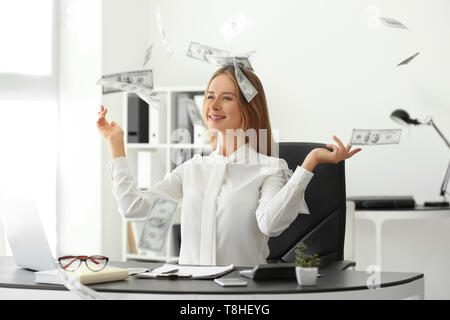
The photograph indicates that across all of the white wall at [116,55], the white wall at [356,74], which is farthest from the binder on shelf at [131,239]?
the white wall at [356,74]

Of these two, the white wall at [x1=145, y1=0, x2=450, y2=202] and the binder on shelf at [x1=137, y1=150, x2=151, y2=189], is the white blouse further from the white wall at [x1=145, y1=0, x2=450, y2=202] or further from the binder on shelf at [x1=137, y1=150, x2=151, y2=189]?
the binder on shelf at [x1=137, y1=150, x2=151, y2=189]

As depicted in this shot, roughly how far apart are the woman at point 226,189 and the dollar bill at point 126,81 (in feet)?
0.71

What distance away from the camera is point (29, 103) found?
4184 millimetres

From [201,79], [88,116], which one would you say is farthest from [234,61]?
[88,116]

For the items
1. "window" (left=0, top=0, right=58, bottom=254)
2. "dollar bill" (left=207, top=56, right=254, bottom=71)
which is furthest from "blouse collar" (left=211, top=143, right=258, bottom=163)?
"window" (left=0, top=0, right=58, bottom=254)

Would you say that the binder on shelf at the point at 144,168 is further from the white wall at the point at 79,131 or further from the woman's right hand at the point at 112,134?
the woman's right hand at the point at 112,134

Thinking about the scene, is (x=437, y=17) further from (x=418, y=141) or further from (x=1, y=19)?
(x=1, y=19)

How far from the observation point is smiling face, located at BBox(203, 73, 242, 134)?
1998 millimetres

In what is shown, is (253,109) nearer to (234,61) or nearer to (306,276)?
(234,61)

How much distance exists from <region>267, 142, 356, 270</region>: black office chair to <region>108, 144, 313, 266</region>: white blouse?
12.0 inches

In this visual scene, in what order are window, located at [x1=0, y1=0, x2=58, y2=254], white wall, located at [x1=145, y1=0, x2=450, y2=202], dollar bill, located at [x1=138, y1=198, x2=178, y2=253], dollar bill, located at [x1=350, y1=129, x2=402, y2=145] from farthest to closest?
window, located at [x1=0, y1=0, x2=58, y2=254]
white wall, located at [x1=145, y1=0, x2=450, y2=202]
dollar bill, located at [x1=350, y1=129, x2=402, y2=145]
dollar bill, located at [x1=138, y1=198, x2=178, y2=253]

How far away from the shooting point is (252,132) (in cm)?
206

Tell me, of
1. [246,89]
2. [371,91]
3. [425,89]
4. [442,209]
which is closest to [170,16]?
[371,91]
